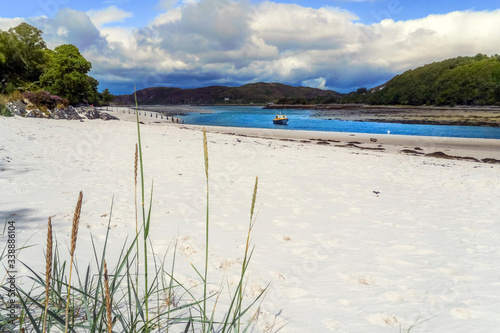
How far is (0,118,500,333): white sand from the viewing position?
3.01 m

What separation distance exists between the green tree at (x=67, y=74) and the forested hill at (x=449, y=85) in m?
104

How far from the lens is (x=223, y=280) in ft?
10.8

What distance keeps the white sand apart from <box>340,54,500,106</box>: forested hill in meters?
106

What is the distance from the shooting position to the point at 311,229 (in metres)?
4.94

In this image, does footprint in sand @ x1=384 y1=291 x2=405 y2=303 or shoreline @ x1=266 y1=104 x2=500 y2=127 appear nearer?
footprint in sand @ x1=384 y1=291 x2=405 y2=303

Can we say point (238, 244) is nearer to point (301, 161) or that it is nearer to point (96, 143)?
point (301, 161)

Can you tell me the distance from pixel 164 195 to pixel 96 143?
661cm

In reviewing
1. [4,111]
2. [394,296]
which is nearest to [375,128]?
[4,111]

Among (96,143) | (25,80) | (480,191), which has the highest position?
(25,80)

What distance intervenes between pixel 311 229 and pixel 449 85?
130 metres

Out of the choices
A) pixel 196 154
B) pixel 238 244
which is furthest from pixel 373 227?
pixel 196 154

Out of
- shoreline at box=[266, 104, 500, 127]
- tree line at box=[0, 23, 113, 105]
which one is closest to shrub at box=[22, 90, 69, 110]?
tree line at box=[0, 23, 113, 105]

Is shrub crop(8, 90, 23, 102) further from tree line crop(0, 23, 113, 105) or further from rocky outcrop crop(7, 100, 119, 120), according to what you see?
tree line crop(0, 23, 113, 105)

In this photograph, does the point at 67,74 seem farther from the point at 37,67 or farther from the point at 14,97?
the point at 14,97
